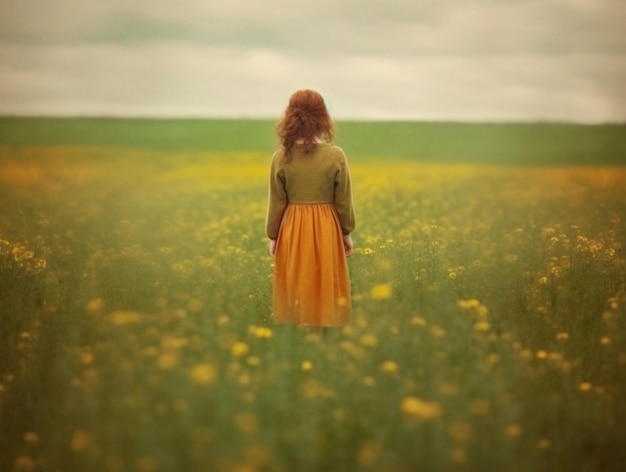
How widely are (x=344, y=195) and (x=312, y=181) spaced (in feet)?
0.87

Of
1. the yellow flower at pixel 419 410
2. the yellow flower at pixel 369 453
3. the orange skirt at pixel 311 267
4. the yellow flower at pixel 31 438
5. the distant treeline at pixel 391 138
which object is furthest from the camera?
the distant treeline at pixel 391 138

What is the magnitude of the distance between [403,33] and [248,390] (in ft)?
47.0

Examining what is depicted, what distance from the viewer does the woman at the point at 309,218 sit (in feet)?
17.3

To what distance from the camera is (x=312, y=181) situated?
17.7 ft

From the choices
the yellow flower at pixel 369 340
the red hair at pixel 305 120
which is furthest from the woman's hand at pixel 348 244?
the yellow flower at pixel 369 340

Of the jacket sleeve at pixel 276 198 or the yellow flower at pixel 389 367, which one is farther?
the jacket sleeve at pixel 276 198

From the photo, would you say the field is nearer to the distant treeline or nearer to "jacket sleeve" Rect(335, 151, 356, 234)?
"jacket sleeve" Rect(335, 151, 356, 234)

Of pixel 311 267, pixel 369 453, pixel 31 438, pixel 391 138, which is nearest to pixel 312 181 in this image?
pixel 311 267

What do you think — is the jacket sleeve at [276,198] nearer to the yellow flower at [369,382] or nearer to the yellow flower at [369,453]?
the yellow flower at [369,382]

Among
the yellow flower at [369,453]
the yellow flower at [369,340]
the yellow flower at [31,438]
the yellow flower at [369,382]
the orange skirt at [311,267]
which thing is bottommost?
the yellow flower at [31,438]

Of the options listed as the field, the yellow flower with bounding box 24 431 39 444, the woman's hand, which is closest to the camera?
the field

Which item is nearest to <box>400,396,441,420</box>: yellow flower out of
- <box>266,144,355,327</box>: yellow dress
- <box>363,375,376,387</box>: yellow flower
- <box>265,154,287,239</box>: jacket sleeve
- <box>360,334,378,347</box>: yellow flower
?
<box>363,375,376,387</box>: yellow flower

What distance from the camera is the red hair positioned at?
521 centimetres

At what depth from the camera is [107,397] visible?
13.8 feet
